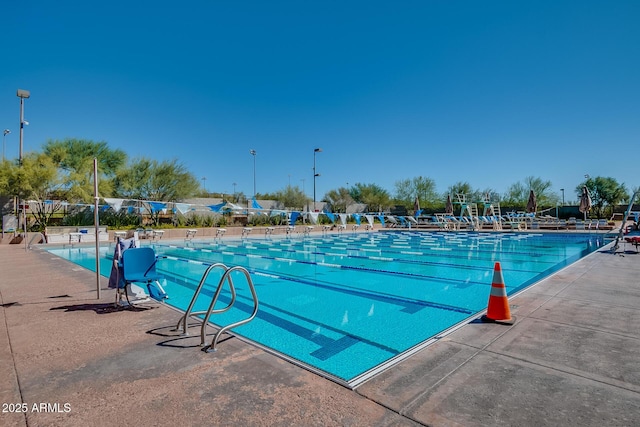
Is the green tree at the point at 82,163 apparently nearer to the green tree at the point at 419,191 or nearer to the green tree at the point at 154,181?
the green tree at the point at 154,181

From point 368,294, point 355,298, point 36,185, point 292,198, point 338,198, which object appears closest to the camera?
point 355,298

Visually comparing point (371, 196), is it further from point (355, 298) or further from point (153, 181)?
point (355, 298)

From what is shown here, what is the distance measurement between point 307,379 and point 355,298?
3.91m

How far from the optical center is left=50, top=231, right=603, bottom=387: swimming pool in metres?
3.76

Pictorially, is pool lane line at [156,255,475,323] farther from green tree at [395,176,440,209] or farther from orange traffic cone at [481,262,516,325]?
green tree at [395,176,440,209]

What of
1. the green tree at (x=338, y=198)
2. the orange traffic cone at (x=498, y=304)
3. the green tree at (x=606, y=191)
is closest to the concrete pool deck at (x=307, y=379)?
the orange traffic cone at (x=498, y=304)

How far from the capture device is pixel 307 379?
95.6 inches

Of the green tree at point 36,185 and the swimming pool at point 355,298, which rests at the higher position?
the green tree at point 36,185

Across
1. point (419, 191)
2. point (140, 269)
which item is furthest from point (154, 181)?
point (419, 191)

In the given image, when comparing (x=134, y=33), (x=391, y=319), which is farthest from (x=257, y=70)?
(x=391, y=319)

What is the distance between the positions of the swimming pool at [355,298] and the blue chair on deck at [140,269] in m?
1.04

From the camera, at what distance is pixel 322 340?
408cm

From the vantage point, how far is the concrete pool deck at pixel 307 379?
1.94 metres

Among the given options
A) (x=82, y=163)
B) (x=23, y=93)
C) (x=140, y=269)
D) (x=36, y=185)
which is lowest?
(x=140, y=269)
